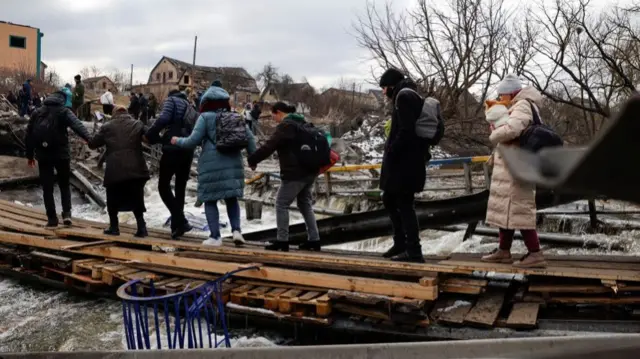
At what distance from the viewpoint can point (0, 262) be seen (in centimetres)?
870

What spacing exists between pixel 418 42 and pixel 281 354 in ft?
62.6

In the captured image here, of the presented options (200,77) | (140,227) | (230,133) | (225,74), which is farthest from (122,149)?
(225,74)

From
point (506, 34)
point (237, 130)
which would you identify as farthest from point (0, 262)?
point (506, 34)

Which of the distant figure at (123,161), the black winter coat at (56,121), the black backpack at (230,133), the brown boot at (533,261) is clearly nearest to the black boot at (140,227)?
the distant figure at (123,161)

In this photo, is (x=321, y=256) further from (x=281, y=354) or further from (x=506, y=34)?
(x=506, y=34)

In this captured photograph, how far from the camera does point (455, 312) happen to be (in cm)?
492

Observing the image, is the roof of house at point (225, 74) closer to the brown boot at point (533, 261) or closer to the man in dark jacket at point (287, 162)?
the man in dark jacket at point (287, 162)

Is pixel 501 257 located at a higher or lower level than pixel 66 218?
higher

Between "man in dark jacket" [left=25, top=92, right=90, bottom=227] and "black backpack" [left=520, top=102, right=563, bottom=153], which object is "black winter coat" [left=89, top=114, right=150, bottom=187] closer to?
"man in dark jacket" [left=25, top=92, right=90, bottom=227]

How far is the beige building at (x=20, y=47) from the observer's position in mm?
49781

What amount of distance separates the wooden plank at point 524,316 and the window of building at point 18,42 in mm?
54710

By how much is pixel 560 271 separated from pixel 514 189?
763mm

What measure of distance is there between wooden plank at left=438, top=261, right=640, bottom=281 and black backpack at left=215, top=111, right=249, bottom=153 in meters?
2.55

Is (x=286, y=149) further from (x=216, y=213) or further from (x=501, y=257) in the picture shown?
(x=501, y=257)
